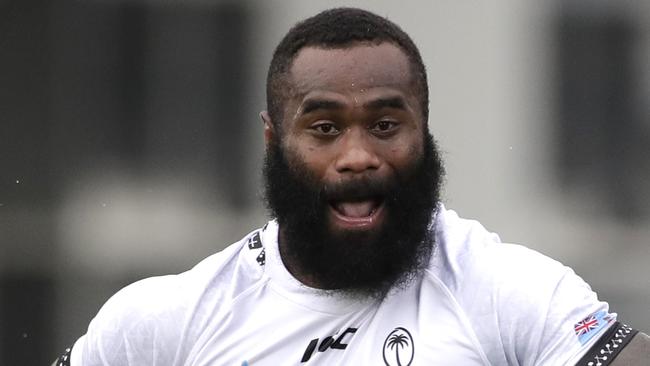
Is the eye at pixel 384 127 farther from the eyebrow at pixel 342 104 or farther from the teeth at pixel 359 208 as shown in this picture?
the teeth at pixel 359 208

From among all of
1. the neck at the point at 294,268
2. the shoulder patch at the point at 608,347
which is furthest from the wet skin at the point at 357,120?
the shoulder patch at the point at 608,347

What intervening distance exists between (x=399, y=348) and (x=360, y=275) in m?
0.27

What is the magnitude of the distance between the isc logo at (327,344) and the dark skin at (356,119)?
30cm

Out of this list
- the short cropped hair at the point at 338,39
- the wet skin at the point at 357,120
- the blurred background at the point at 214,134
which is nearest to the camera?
the wet skin at the point at 357,120

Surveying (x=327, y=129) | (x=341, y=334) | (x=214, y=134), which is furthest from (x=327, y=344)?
(x=214, y=134)

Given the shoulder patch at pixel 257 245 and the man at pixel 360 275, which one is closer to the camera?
the man at pixel 360 275

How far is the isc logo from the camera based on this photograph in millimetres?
5285

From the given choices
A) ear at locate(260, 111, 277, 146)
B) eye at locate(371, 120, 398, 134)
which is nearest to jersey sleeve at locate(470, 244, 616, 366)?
eye at locate(371, 120, 398, 134)

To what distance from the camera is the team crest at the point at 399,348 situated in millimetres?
5168

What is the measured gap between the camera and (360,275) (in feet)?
17.6

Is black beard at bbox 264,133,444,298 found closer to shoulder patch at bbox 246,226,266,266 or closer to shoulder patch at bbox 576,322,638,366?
shoulder patch at bbox 246,226,266,266

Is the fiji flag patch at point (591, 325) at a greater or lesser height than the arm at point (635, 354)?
greater

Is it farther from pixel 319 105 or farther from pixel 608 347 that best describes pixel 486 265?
pixel 319 105

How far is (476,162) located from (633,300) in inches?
52.6
